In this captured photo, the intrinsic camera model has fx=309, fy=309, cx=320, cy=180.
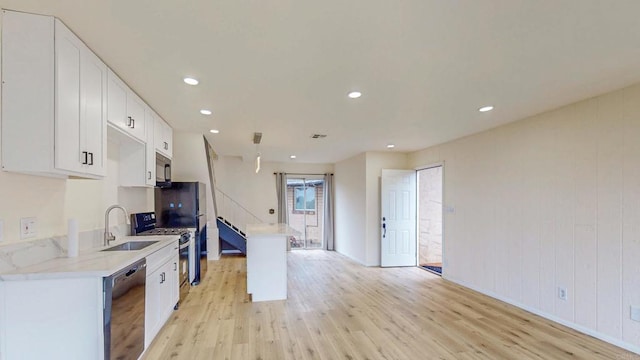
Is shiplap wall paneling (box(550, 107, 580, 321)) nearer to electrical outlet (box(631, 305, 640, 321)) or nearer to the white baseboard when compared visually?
the white baseboard

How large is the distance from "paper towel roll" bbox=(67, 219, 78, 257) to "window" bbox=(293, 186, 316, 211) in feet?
22.8

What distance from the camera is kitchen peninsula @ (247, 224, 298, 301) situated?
439 centimetres

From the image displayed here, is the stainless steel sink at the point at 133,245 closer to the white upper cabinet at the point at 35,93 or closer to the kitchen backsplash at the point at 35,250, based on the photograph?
the kitchen backsplash at the point at 35,250

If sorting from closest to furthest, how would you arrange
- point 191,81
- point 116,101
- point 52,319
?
point 52,319, point 116,101, point 191,81

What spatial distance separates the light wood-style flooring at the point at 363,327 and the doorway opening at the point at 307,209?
3.88 meters

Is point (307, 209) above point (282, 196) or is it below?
below

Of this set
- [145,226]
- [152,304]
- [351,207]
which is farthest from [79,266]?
[351,207]

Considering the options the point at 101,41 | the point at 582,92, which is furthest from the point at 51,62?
the point at 582,92

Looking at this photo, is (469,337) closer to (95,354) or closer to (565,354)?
(565,354)

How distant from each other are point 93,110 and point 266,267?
9.58 ft

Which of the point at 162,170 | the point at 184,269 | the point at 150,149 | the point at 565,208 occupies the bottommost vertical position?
the point at 184,269

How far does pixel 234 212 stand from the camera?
8.34 meters

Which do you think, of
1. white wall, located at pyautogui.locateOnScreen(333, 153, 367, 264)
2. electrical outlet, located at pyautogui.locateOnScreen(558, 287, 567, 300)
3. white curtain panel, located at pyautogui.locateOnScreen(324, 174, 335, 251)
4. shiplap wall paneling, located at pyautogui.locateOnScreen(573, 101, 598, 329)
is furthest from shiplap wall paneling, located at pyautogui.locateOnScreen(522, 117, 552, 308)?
white curtain panel, located at pyautogui.locateOnScreen(324, 174, 335, 251)

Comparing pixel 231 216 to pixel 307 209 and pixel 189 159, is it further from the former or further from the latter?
pixel 189 159
